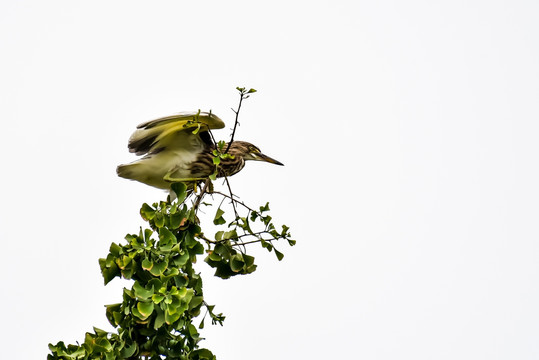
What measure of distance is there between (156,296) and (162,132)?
7.52 ft

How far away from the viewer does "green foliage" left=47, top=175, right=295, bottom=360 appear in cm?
338

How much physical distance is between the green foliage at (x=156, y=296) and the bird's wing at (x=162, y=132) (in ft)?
4.80

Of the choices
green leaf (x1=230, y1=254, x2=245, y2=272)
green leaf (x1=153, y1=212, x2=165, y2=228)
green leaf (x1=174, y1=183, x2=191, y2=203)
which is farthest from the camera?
green leaf (x1=230, y1=254, x2=245, y2=272)

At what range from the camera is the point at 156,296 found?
133 inches

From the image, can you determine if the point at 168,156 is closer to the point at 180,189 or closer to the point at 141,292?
the point at 180,189

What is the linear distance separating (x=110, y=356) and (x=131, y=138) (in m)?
2.55

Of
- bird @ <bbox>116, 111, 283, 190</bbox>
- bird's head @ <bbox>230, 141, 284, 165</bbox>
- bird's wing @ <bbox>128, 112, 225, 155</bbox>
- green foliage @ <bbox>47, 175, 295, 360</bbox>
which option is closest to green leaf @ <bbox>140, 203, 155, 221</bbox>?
green foliage @ <bbox>47, 175, 295, 360</bbox>

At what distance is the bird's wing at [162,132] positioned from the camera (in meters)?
5.23

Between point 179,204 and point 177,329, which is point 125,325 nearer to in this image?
point 177,329

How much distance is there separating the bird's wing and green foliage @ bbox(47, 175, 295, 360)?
1.46m

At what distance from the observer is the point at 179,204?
386 centimetres

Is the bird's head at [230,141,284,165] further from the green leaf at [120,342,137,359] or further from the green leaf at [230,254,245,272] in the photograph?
the green leaf at [120,342,137,359]

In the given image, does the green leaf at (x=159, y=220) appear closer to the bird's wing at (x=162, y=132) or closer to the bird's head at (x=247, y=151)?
the bird's wing at (x=162, y=132)

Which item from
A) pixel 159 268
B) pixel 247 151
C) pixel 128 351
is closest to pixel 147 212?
pixel 159 268
